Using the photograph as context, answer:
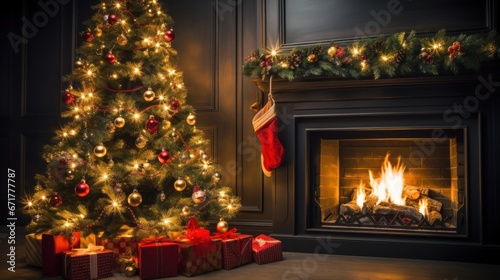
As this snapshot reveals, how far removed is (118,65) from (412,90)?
2060 mm

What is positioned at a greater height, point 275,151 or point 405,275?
point 275,151

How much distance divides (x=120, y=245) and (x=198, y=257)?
511mm

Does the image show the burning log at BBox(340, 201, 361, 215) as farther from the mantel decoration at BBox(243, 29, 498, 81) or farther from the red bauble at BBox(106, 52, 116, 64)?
the red bauble at BBox(106, 52, 116, 64)

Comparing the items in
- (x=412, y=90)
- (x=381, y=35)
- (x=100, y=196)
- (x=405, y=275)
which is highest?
(x=381, y=35)

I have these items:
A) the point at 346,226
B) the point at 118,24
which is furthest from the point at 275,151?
the point at 118,24

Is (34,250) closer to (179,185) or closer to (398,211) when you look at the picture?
(179,185)

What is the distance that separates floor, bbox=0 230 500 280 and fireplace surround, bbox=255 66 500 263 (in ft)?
0.60

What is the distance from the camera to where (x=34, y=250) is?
10.6ft

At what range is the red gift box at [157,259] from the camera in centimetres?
292

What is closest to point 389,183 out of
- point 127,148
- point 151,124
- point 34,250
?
point 151,124

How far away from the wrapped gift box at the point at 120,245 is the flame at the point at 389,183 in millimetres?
1878

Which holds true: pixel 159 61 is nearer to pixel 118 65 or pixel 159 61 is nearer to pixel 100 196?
pixel 118 65

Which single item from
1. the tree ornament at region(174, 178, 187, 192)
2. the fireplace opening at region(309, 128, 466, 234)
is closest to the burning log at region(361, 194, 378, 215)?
the fireplace opening at region(309, 128, 466, 234)

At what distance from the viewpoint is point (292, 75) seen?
3.69 meters
